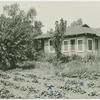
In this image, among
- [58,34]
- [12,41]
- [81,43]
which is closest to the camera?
[12,41]

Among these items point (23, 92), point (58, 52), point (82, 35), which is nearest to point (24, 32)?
point (58, 52)

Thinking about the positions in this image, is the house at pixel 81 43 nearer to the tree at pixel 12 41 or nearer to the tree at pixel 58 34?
the tree at pixel 58 34

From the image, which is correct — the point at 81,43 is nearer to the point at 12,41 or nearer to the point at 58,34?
the point at 58,34

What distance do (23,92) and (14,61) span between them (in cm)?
1206

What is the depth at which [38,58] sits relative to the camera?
96.1ft

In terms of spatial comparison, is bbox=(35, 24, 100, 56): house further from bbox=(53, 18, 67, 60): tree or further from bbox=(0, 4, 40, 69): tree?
bbox=(0, 4, 40, 69): tree

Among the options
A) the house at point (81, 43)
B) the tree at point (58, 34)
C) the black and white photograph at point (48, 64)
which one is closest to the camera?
the black and white photograph at point (48, 64)

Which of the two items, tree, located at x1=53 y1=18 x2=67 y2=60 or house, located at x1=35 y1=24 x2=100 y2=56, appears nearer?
tree, located at x1=53 y1=18 x2=67 y2=60

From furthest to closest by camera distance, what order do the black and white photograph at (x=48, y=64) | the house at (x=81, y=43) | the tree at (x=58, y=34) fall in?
the house at (x=81, y=43), the tree at (x=58, y=34), the black and white photograph at (x=48, y=64)

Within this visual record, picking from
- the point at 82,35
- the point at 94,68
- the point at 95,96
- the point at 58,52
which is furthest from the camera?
the point at 82,35

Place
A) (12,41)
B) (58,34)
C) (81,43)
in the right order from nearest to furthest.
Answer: (12,41) < (58,34) < (81,43)

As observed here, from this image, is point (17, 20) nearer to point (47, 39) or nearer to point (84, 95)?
point (47, 39)

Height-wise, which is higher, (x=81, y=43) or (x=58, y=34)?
(x=58, y=34)

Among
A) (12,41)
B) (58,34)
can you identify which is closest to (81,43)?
(58,34)
